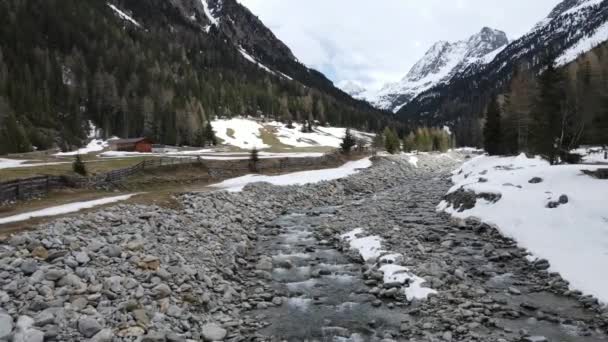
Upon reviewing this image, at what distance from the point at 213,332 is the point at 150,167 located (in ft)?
114

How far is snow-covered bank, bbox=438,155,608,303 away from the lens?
17.9 m

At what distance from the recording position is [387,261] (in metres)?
20.6

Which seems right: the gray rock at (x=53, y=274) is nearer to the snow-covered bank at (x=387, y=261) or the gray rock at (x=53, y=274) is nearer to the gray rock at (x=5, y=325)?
the gray rock at (x=5, y=325)

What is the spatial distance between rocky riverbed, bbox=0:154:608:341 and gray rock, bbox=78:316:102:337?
0.09ft

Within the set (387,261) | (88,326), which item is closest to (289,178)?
(387,261)

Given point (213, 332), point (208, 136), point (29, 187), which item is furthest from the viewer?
point (208, 136)

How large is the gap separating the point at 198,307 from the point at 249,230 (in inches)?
552

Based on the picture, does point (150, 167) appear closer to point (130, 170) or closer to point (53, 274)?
point (130, 170)

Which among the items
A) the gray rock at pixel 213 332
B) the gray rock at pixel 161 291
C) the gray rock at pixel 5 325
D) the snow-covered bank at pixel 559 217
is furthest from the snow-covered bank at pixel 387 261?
the gray rock at pixel 5 325

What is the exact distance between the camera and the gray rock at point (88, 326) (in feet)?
39.0

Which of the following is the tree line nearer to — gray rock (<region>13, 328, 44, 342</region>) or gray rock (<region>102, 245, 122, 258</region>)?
gray rock (<region>102, 245, 122, 258</region>)

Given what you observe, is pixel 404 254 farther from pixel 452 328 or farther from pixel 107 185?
pixel 107 185

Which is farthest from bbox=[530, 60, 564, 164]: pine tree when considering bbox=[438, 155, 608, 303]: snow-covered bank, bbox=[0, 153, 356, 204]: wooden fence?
bbox=[0, 153, 356, 204]: wooden fence

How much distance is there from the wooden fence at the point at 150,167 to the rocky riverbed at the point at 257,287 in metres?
8.26
